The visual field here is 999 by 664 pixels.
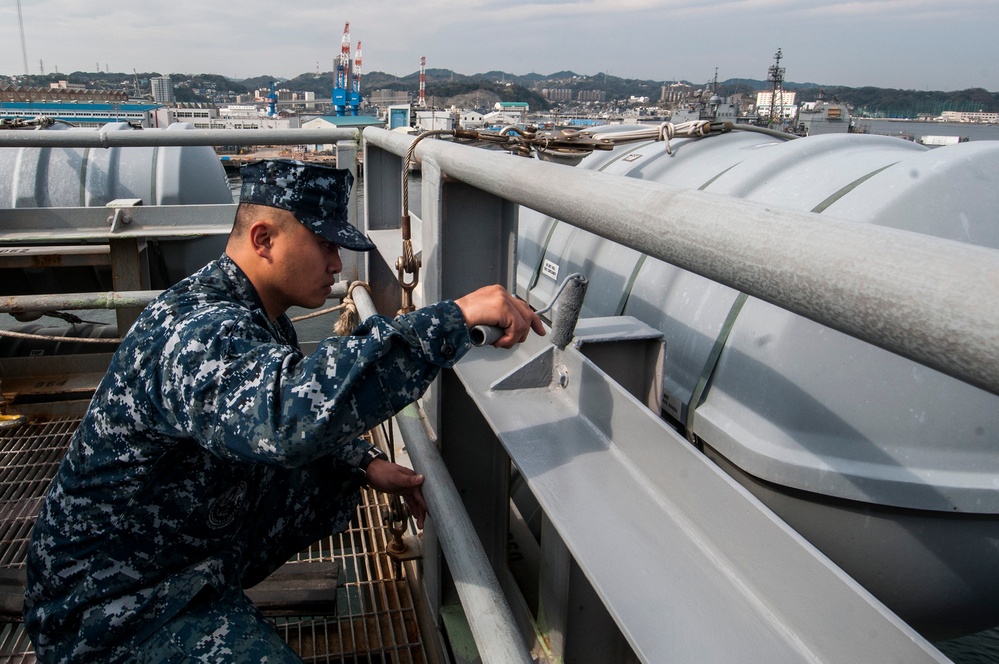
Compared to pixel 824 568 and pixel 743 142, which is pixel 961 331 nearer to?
pixel 824 568

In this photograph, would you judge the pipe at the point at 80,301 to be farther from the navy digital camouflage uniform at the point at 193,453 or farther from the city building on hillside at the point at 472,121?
the city building on hillside at the point at 472,121

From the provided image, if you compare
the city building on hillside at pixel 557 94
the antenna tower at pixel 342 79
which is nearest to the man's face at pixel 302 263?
the antenna tower at pixel 342 79

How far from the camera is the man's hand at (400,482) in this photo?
2.10 meters

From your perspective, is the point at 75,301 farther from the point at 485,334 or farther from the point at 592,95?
the point at 592,95

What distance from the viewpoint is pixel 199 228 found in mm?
4508

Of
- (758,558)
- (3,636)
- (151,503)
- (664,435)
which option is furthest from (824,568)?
(3,636)

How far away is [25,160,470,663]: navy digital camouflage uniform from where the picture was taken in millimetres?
Answer: 1351

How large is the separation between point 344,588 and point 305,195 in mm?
1789

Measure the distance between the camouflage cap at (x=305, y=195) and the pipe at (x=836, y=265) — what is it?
75 centimetres

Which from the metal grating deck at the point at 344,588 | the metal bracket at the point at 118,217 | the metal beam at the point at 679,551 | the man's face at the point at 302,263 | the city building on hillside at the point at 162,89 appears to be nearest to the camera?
the metal beam at the point at 679,551

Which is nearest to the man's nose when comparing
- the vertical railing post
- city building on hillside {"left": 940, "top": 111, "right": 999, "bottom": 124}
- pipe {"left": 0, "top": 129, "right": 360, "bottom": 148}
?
the vertical railing post

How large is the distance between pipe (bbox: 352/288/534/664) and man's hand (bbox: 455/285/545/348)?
1.50 feet

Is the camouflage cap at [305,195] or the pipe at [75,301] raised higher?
the camouflage cap at [305,195]

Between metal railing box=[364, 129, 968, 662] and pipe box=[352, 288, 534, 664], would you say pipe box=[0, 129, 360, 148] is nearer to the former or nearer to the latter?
metal railing box=[364, 129, 968, 662]
